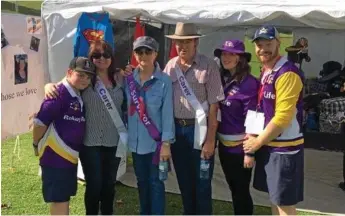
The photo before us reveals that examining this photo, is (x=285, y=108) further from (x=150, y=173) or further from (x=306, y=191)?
(x=306, y=191)

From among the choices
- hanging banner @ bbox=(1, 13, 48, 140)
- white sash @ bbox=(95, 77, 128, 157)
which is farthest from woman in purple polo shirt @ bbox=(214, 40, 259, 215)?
hanging banner @ bbox=(1, 13, 48, 140)

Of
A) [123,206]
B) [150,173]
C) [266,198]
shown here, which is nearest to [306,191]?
[266,198]

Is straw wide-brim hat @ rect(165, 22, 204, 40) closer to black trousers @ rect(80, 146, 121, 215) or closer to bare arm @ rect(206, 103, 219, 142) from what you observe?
bare arm @ rect(206, 103, 219, 142)

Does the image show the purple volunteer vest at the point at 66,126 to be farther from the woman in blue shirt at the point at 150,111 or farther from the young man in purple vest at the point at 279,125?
the young man in purple vest at the point at 279,125

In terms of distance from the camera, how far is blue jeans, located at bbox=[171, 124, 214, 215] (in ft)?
10.7

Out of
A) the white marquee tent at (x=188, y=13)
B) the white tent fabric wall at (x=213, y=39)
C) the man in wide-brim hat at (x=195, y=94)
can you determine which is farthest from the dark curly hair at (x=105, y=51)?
the white tent fabric wall at (x=213, y=39)

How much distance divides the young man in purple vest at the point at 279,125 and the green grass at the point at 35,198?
1.36 m

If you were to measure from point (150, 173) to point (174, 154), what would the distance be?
0.75 feet

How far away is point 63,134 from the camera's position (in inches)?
121

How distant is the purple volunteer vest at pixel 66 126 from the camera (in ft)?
9.91

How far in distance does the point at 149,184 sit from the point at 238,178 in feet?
1.94

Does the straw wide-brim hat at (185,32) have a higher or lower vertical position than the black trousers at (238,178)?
higher

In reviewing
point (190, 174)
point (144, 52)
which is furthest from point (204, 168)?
point (144, 52)

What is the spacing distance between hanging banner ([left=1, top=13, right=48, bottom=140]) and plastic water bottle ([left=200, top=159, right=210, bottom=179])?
84.7 inches
